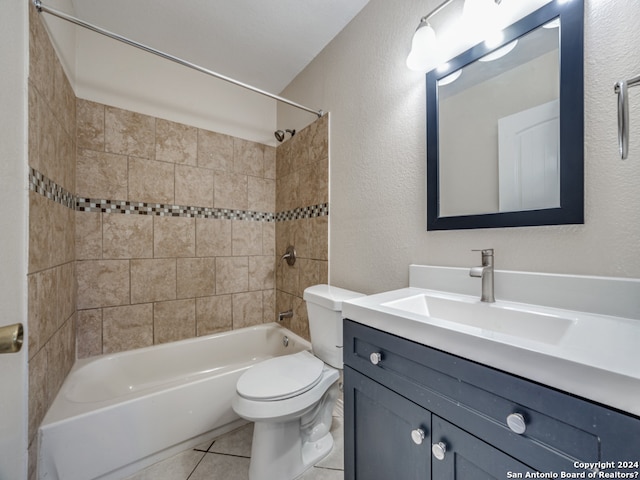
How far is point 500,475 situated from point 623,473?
210 millimetres

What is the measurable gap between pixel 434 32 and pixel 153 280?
227cm

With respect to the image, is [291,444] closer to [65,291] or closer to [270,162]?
[65,291]

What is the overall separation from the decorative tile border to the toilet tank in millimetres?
618

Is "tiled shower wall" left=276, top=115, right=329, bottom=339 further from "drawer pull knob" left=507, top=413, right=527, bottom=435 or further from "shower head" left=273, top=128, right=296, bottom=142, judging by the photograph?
"drawer pull knob" left=507, top=413, right=527, bottom=435

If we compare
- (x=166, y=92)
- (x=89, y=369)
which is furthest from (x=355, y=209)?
(x=89, y=369)

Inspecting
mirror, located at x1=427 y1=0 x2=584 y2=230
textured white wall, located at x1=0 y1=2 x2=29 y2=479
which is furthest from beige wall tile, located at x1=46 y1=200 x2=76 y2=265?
mirror, located at x1=427 y1=0 x2=584 y2=230

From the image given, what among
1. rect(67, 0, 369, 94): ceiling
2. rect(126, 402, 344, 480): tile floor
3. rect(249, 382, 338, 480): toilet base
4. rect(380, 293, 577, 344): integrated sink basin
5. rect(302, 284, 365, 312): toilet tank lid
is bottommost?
rect(126, 402, 344, 480): tile floor

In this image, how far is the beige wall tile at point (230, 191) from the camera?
7.14ft

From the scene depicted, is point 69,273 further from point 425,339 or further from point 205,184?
point 425,339

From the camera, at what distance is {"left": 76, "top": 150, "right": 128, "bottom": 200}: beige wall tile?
1689 millimetres

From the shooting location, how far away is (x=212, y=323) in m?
2.13

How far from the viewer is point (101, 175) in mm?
1744

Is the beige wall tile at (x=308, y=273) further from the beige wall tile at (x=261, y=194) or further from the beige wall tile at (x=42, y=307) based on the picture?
the beige wall tile at (x=42, y=307)

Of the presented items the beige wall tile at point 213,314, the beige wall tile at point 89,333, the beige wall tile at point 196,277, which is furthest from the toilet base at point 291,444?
the beige wall tile at point 89,333
